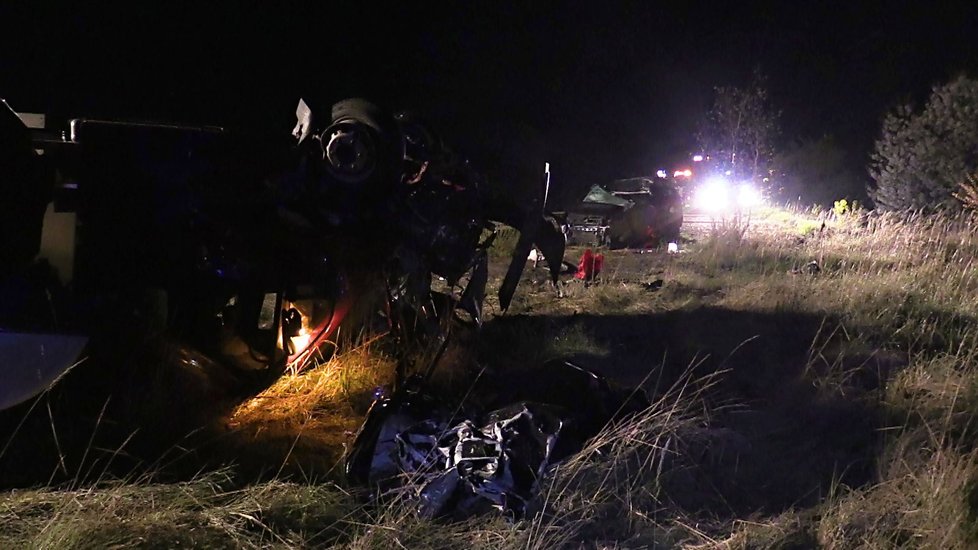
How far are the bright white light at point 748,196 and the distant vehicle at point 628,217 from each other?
278 inches

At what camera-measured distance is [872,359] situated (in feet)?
21.0

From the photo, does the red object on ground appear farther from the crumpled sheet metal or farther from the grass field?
the crumpled sheet metal

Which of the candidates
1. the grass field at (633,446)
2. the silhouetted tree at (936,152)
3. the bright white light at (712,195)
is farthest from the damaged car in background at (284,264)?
the bright white light at (712,195)

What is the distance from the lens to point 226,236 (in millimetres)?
5602

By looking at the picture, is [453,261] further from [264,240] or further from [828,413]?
[828,413]

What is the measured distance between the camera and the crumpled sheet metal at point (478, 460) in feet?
12.9

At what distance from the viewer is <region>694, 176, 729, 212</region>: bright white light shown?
2217cm

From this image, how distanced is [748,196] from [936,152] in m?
7.26

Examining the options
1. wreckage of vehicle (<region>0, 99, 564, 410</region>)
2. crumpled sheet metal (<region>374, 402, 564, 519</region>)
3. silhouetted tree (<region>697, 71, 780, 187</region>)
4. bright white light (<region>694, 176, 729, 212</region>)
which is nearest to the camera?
crumpled sheet metal (<region>374, 402, 564, 519</region>)

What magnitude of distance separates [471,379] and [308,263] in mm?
1331

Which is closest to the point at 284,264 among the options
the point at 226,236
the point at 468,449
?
the point at 226,236

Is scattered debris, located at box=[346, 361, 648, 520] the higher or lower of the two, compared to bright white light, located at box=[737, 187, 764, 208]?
lower

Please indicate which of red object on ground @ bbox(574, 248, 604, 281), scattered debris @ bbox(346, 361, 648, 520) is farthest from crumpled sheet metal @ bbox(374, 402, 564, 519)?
red object on ground @ bbox(574, 248, 604, 281)

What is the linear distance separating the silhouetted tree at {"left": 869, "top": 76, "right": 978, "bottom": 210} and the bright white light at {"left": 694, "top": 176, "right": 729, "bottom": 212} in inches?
Result: 176
